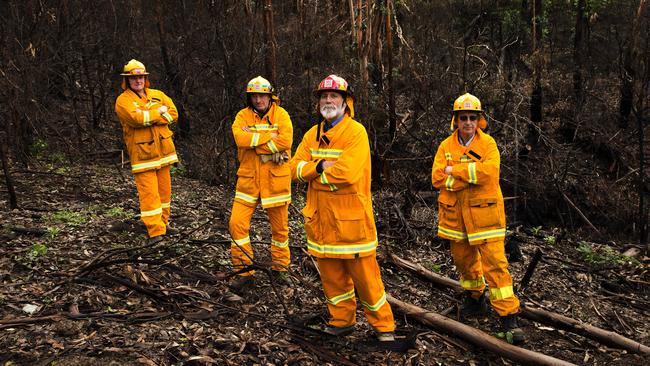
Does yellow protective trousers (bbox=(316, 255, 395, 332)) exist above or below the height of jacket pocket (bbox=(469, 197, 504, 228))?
below

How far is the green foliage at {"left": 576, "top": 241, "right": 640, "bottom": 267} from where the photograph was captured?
25.3 feet

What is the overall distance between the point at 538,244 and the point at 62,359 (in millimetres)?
7531

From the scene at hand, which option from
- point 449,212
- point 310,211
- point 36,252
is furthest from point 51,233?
point 449,212

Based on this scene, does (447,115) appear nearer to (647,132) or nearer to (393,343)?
(647,132)

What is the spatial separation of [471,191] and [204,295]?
114 inches

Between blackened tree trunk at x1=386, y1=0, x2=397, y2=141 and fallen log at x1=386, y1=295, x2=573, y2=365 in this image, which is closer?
fallen log at x1=386, y1=295, x2=573, y2=365

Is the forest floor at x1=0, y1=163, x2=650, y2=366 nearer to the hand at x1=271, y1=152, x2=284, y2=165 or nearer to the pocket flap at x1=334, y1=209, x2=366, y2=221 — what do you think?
the pocket flap at x1=334, y1=209, x2=366, y2=221

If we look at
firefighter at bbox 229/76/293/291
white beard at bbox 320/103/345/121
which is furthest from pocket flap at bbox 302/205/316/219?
firefighter at bbox 229/76/293/291

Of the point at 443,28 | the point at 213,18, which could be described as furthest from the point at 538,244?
the point at 443,28

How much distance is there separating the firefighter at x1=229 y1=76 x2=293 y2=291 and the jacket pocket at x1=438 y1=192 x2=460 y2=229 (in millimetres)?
1716

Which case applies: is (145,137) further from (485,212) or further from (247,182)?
(485,212)

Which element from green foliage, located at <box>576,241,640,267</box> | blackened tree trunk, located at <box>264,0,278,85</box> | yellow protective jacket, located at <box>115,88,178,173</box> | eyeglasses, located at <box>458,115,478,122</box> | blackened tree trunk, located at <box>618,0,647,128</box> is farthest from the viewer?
blackened tree trunk, located at <box>618,0,647,128</box>

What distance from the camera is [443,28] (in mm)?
16484

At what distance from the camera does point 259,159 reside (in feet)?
18.5
